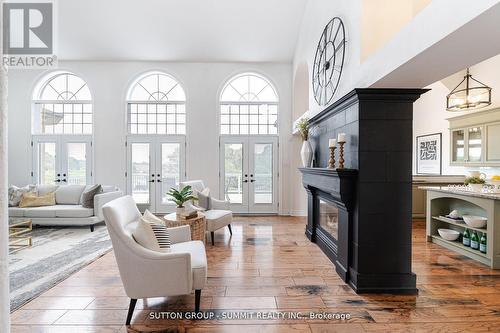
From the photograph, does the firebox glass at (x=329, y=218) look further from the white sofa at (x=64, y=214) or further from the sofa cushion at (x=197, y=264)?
the white sofa at (x=64, y=214)

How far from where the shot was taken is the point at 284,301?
2.73 metres

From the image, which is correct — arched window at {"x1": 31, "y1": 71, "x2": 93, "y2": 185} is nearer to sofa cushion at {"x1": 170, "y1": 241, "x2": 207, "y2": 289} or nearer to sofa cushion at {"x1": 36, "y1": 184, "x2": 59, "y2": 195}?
sofa cushion at {"x1": 36, "y1": 184, "x2": 59, "y2": 195}

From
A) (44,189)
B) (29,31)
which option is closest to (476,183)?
(44,189)

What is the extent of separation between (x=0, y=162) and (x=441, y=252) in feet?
16.7

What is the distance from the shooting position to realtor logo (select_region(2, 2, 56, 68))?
5.55 meters

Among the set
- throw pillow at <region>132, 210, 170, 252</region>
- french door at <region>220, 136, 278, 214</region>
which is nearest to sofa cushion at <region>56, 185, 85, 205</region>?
french door at <region>220, 136, 278, 214</region>

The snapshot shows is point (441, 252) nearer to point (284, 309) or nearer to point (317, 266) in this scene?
point (317, 266)

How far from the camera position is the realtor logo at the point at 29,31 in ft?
18.2

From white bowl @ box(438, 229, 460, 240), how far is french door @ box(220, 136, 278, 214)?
3.70 metres

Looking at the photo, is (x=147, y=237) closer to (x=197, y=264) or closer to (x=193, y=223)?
(x=197, y=264)

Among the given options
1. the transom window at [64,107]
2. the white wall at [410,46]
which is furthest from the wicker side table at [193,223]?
the transom window at [64,107]

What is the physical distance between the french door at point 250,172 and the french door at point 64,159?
350 cm

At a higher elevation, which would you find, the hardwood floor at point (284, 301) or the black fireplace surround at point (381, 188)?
the black fireplace surround at point (381, 188)

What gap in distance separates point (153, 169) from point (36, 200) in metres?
2.47
